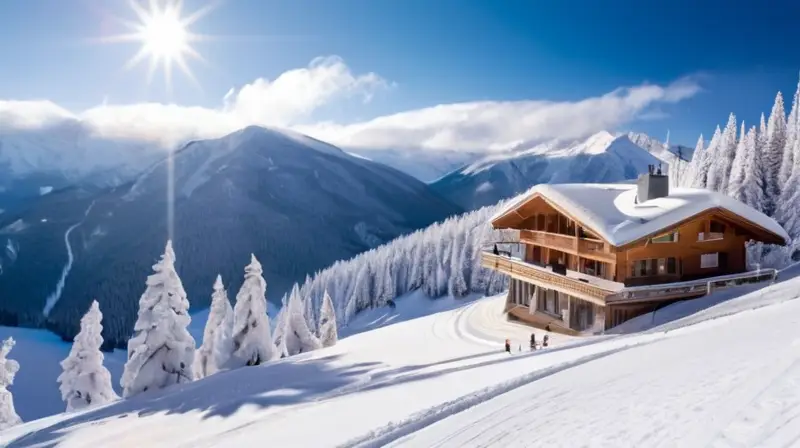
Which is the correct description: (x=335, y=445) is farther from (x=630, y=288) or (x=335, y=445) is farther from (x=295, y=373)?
(x=630, y=288)

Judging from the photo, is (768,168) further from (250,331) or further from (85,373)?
(85,373)

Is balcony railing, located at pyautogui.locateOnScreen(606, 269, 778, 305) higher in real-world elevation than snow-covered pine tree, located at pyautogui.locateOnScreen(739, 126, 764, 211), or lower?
lower

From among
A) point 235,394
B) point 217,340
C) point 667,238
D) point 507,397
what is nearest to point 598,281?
point 667,238

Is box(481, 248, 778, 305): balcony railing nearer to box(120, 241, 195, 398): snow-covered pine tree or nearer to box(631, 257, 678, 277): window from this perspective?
box(631, 257, 678, 277): window

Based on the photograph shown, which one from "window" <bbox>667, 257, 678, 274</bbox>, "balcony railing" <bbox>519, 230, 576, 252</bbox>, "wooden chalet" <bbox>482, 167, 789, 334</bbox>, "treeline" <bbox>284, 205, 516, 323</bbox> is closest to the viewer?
"wooden chalet" <bbox>482, 167, 789, 334</bbox>

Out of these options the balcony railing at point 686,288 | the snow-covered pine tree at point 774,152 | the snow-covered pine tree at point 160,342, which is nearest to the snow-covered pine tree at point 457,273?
the snow-covered pine tree at point 774,152

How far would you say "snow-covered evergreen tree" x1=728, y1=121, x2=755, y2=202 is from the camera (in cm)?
5734

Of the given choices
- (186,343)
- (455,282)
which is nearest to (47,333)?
(455,282)

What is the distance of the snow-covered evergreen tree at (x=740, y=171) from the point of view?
57344 mm

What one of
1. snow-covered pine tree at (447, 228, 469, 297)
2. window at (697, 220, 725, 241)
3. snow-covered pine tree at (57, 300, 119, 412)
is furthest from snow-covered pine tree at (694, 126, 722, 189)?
snow-covered pine tree at (57, 300, 119, 412)

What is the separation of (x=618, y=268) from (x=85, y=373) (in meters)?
37.1

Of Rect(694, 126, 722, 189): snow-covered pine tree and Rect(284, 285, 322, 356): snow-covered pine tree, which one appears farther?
Rect(694, 126, 722, 189): snow-covered pine tree

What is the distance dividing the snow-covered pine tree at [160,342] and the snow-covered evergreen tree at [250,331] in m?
3.66

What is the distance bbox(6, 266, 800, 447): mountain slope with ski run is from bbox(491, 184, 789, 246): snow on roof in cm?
371
